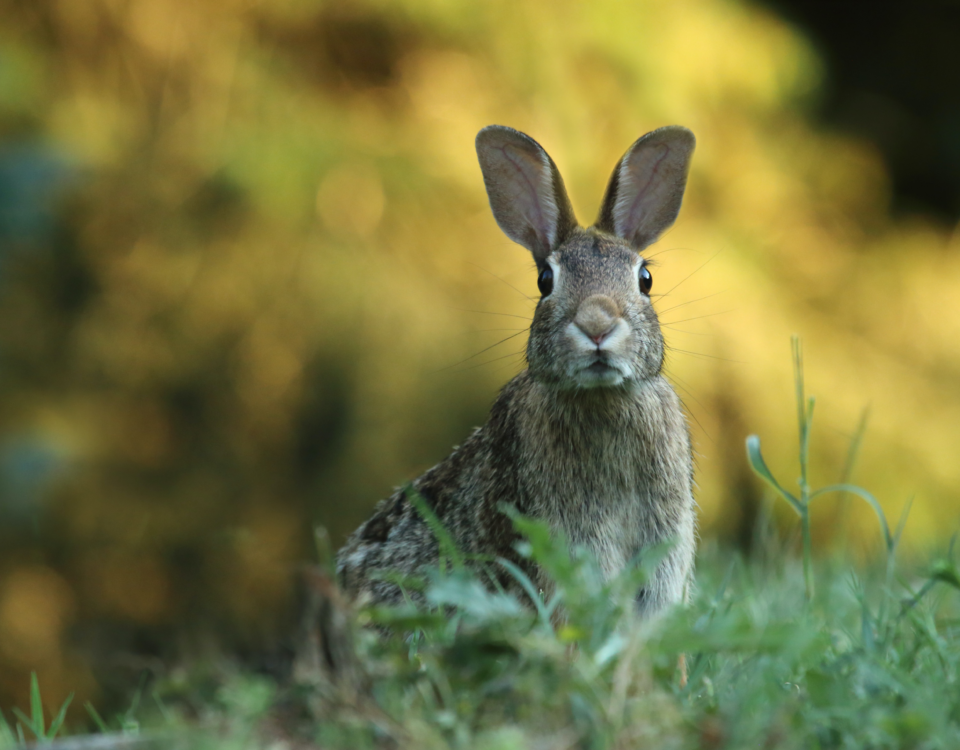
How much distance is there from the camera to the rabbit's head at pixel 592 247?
274 centimetres

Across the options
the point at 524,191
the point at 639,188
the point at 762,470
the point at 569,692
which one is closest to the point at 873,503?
the point at 762,470

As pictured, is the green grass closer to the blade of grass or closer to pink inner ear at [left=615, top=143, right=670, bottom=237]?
the blade of grass

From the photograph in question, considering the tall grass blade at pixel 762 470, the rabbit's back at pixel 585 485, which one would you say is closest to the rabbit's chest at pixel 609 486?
the rabbit's back at pixel 585 485

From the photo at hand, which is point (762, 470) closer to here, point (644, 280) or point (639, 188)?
point (644, 280)

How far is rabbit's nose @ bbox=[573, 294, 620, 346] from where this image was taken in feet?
8.86

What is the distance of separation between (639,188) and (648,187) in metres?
0.03

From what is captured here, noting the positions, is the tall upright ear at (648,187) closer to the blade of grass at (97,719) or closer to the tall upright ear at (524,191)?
→ the tall upright ear at (524,191)

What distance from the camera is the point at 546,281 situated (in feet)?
10.2

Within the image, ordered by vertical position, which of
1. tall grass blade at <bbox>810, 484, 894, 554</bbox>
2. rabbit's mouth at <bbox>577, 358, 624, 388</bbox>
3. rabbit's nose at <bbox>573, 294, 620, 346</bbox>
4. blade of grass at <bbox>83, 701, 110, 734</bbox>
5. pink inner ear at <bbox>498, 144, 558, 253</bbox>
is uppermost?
pink inner ear at <bbox>498, 144, 558, 253</bbox>

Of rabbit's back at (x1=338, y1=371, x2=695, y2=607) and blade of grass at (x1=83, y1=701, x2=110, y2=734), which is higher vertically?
rabbit's back at (x1=338, y1=371, x2=695, y2=607)

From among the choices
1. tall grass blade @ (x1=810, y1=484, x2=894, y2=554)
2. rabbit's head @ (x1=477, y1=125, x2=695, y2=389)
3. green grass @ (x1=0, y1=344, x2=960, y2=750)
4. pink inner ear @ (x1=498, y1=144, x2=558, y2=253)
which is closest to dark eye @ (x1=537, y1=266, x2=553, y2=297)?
rabbit's head @ (x1=477, y1=125, x2=695, y2=389)

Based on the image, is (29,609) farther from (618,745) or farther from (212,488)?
(618,745)

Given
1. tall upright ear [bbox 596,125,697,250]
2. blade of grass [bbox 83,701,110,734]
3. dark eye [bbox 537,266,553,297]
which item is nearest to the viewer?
blade of grass [bbox 83,701,110,734]

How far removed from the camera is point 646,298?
307 centimetres
